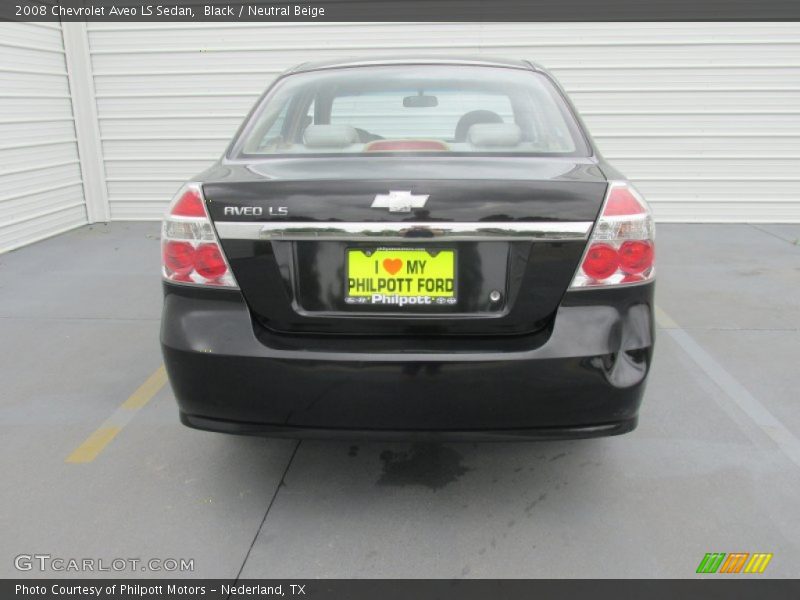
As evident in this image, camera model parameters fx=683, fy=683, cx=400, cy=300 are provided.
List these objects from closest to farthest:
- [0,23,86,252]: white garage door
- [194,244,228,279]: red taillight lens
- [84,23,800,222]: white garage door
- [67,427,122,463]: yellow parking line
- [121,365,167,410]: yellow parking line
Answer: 1. [194,244,228,279]: red taillight lens
2. [67,427,122,463]: yellow parking line
3. [121,365,167,410]: yellow parking line
4. [0,23,86,252]: white garage door
5. [84,23,800,222]: white garage door

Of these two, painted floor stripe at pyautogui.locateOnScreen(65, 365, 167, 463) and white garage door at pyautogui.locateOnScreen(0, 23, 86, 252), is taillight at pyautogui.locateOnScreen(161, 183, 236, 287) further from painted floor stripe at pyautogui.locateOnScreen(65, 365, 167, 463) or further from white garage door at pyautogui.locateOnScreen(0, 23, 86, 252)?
white garage door at pyautogui.locateOnScreen(0, 23, 86, 252)

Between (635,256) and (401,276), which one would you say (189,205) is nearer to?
(401,276)

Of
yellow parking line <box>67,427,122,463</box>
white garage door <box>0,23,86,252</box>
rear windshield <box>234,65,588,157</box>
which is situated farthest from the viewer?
white garage door <box>0,23,86,252</box>

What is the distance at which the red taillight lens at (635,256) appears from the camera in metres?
2.22

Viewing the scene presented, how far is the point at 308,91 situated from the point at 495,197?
1.38 m

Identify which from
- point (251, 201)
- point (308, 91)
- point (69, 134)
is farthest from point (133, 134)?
point (251, 201)

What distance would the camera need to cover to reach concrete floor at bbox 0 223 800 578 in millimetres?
2314

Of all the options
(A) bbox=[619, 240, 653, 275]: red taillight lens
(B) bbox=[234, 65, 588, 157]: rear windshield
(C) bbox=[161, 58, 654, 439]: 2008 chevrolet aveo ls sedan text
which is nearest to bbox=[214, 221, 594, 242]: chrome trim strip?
(C) bbox=[161, 58, 654, 439]: 2008 chevrolet aveo ls sedan text

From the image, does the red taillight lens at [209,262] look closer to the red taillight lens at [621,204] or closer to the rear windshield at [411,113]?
the rear windshield at [411,113]

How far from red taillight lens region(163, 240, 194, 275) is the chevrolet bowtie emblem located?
66 cm

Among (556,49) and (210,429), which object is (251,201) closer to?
(210,429)
